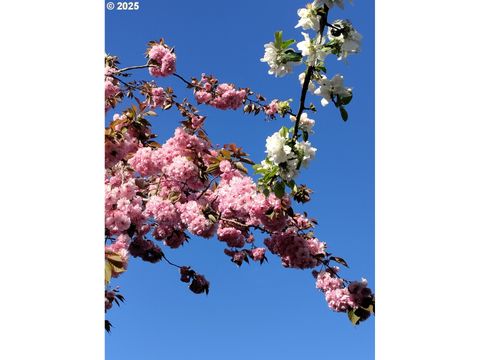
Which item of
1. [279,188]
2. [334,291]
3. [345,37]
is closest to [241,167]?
[279,188]

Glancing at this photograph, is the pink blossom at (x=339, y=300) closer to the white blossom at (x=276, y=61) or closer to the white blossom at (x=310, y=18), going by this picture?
the white blossom at (x=276, y=61)

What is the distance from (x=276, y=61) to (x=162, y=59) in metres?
1.27

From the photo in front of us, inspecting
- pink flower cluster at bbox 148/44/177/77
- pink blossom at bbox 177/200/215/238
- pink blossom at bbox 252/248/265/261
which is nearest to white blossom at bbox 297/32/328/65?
pink blossom at bbox 177/200/215/238

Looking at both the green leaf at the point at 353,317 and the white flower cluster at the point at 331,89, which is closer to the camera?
the white flower cluster at the point at 331,89

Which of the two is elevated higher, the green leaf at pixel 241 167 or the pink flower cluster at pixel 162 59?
the pink flower cluster at pixel 162 59

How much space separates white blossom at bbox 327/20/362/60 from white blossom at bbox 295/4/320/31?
0.06 meters

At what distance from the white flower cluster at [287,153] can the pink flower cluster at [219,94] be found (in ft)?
4.80

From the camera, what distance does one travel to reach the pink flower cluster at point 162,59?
10.7ft

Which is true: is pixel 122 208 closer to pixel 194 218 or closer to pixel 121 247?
pixel 121 247

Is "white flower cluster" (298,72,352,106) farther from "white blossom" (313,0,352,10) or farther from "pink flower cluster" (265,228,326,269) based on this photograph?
"pink flower cluster" (265,228,326,269)

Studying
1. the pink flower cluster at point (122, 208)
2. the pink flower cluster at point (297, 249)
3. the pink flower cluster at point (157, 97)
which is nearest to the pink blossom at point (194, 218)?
the pink flower cluster at point (122, 208)

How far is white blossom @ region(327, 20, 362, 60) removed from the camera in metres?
2.08

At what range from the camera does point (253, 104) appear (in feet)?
12.5

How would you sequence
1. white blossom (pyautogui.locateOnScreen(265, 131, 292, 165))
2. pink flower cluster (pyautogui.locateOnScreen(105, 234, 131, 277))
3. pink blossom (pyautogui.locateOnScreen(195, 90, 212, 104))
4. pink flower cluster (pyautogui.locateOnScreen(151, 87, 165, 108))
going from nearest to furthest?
1. white blossom (pyautogui.locateOnScreen(265, 131, 292, 165))
2. pink flower cluster (pyautogui.locateOnScreen(105, 234, 131, 277))
3. pink flower cluster (pyautogui.locateOnScreen(151, 87, 165, 108))
4. pink blossom (pyautogui.locateOnScreen(195, 90, 212, 104))
